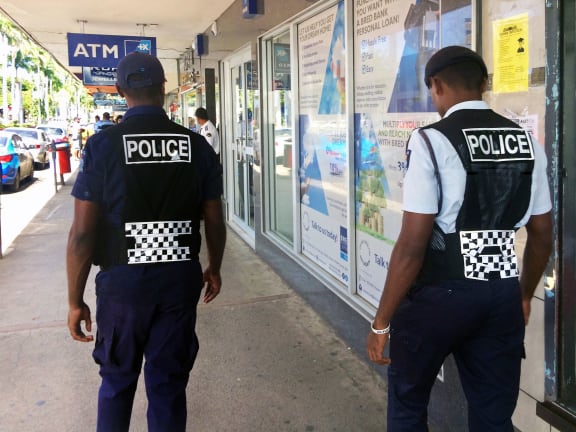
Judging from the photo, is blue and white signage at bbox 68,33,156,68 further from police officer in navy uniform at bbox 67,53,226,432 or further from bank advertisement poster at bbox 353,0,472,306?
police officer in navy uniform at bbox 67,53,226,432

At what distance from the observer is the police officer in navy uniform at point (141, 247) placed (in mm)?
2447

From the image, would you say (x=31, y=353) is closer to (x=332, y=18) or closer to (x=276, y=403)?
(x=276, y=403)

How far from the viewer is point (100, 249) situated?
8.34 feet

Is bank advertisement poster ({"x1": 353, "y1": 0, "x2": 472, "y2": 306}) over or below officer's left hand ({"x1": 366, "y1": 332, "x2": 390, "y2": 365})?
over

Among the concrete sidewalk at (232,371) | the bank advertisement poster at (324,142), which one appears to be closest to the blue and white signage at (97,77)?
the concrete sidewalk at (232,371)

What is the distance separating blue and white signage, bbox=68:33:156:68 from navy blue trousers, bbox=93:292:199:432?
8806 mm

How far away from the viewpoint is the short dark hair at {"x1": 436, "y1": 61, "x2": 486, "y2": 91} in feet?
6.70

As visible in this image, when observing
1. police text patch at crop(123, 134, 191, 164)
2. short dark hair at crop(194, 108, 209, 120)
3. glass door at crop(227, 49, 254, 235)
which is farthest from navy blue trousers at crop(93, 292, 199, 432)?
short dark hair at crop(194, 108, 209, 120)

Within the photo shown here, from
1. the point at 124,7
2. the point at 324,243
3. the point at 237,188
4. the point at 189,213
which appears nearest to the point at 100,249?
the point at 189,213

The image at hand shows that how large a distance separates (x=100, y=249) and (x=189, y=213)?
41 cm

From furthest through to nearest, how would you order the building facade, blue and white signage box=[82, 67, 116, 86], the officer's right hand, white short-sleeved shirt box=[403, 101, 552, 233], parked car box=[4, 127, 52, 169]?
1. parked car box=[4, 127, 52, 169]
2. blue and white signage box=[82, 67, 116, 86]
3. the officer's right hand
4. the building facade
5. white short-sleeved shirt box=[403, 101, 552, 233]

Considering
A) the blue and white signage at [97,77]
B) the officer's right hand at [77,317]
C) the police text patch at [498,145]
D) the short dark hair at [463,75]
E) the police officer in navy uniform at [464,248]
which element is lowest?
the officer's right hand at [77,317]

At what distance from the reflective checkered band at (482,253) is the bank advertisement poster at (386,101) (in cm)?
125

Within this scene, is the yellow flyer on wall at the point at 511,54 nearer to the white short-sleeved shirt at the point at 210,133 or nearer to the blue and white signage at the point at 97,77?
the white short-sleeved shirt at the point at 210,133
